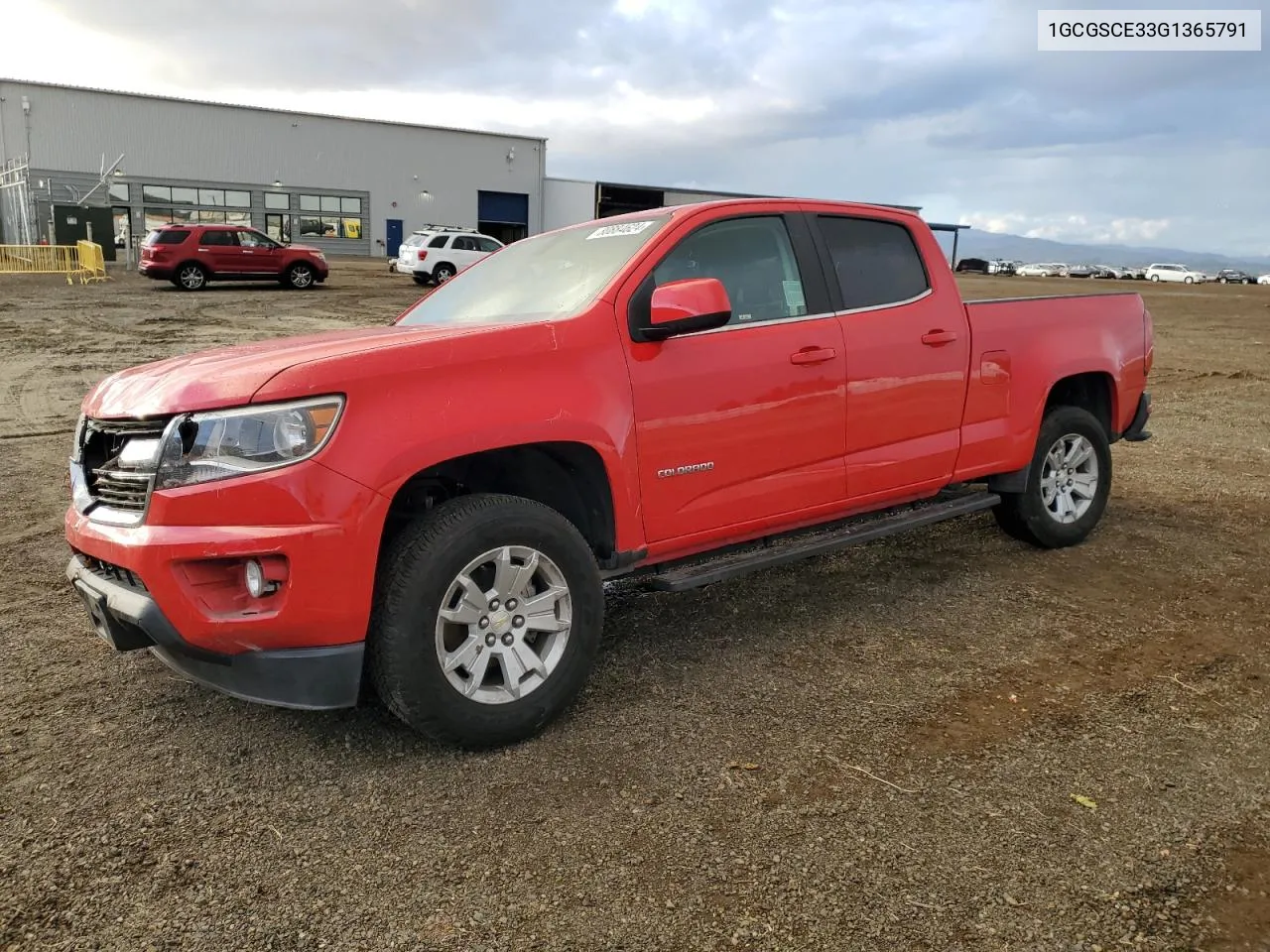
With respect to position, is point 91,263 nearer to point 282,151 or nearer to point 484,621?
point 282,151

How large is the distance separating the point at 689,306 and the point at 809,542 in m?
1.30

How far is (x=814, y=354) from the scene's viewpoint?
3.95 meters

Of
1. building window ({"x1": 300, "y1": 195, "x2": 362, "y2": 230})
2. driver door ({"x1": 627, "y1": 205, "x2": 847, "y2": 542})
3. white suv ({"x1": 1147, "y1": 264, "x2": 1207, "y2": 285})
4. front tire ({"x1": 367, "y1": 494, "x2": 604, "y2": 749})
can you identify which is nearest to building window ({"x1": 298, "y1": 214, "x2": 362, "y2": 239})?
building window ({"x1": 300, "y1": 195, "x2": 362, "y2": 230})

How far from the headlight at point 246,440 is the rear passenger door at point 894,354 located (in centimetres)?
228

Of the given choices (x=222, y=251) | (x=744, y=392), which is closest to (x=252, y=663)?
(x=744, y=392)

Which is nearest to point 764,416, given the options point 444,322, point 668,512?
point 668,512

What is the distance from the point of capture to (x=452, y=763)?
3102mm

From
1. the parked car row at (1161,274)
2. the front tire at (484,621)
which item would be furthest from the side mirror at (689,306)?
the parked car row at (1161,274)

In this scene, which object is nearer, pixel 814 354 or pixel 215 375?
pixel 215 375

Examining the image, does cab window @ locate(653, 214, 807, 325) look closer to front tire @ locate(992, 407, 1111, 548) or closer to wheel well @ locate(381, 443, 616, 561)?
wheel well @ locate(381, 443, 616, 561)

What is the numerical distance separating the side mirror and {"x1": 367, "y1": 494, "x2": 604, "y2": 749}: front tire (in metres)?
0.81

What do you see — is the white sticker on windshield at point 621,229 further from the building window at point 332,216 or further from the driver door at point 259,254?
the building window at point 332,216

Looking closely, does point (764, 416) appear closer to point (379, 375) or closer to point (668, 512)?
point (668, 512)

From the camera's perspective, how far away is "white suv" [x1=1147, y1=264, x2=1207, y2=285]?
63.7 m
